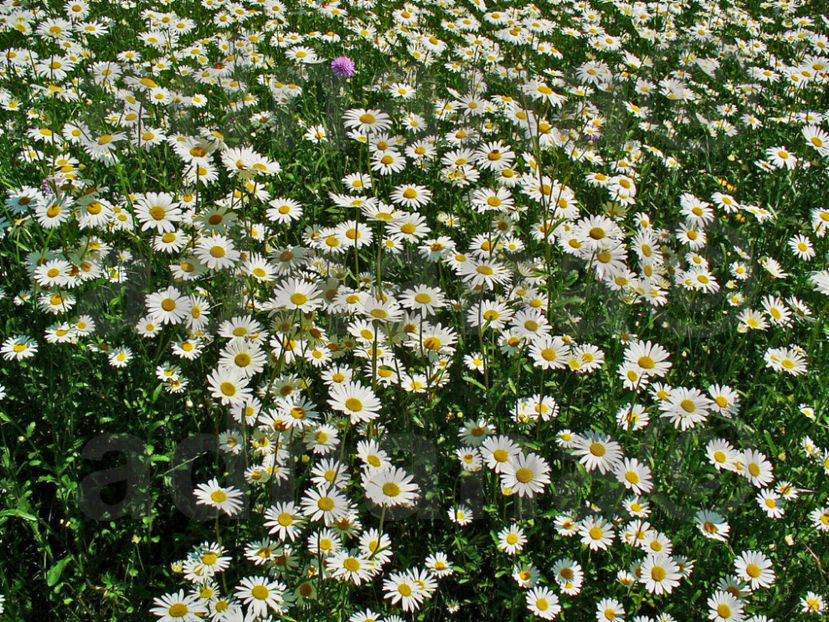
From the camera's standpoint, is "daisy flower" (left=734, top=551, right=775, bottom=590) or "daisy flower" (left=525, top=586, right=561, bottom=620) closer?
"daisy flower" (left=525, top=586, right=561, bottom=620)

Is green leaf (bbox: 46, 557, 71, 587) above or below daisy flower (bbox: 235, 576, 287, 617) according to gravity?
below

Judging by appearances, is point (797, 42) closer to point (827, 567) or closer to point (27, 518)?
point (827, 567)

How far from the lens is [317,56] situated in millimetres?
4574

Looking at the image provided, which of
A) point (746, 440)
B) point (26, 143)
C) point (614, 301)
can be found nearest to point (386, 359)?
point (614, 301)

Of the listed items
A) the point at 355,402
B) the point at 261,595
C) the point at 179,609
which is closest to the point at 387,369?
the point at 355,402

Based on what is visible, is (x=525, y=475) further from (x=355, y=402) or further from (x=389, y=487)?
(x=355, y=402)

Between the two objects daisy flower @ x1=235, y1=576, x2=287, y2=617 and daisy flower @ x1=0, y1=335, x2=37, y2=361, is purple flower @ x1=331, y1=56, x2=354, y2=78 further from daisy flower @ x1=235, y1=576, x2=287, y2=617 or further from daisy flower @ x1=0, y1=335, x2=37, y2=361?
daisy flower @ x1=235, y1=576, x2=287, y2=617

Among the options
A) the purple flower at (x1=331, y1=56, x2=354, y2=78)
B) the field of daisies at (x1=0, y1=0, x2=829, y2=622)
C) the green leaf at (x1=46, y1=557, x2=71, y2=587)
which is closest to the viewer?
the green leaf at (x1=46, y1=557, x2=71, y2=587)

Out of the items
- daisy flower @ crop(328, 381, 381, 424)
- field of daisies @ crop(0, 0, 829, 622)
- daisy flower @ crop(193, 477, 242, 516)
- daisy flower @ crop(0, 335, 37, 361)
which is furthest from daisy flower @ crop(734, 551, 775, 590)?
daisy flower @ crop(0, 335, 37, 361)

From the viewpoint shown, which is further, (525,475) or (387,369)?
(387,369)

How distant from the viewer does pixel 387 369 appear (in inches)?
99.9

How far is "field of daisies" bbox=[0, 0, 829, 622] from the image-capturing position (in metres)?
2.11

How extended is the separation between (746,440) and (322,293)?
73.5 inches

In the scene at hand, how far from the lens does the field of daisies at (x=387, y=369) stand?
2.11 meters
